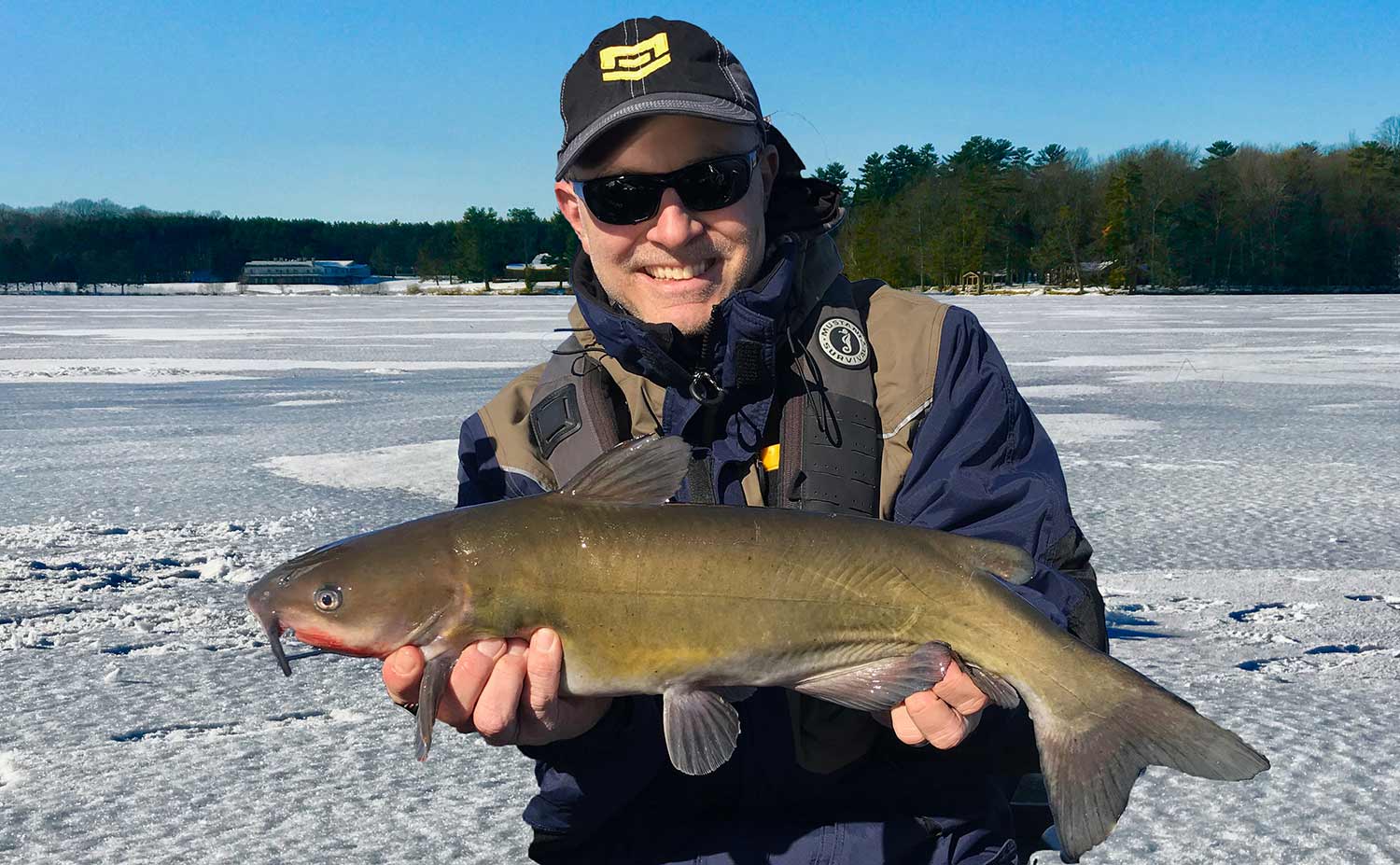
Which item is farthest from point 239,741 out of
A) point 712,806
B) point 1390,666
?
point 1390,666

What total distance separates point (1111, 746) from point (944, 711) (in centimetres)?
27

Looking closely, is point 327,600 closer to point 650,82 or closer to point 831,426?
point 831,426

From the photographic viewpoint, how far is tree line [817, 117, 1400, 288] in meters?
84.7

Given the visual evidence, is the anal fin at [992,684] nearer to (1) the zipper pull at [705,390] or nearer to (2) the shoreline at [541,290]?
(1) the zipper pull at [705,390]

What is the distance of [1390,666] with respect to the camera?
365 centimetres

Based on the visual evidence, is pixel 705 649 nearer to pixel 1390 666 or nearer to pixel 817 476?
pixel 817 476

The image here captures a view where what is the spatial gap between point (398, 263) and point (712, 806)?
16805 cm

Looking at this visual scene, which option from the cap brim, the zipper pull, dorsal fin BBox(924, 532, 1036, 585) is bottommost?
dorsal fin BBox(924, 532, 1036, 585)

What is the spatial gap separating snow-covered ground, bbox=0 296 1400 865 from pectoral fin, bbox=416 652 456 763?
2.48 ft

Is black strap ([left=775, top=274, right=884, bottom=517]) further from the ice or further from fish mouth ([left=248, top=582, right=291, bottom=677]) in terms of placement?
the ice

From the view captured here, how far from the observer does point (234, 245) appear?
509 ft

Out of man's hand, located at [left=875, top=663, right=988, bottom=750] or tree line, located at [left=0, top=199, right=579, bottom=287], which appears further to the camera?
tree line, located at [left=0, top=199, right=579, bottom=287]

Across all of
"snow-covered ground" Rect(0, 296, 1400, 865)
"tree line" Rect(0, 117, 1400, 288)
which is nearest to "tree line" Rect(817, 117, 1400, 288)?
"tree line" Rect(0, 117, 1400, 288)

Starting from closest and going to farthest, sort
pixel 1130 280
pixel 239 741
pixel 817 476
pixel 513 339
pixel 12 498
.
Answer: pixel 817 476 < pixel 239 741 < pixel 12 498 < pixel 513 339 < pixel 1130 280
